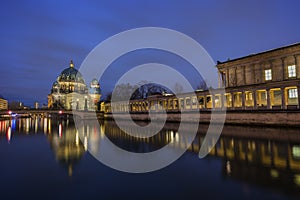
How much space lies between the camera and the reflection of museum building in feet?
111

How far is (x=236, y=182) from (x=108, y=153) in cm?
982

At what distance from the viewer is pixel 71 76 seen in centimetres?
14950

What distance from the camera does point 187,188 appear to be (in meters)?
8.49

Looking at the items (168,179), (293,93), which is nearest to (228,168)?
(168,179)

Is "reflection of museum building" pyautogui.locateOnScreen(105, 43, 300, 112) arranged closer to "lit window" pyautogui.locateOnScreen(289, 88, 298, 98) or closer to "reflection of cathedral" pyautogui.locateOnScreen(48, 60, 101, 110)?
"lit window" pyautogui.locateOnScreen(289, 88, 298, 98)

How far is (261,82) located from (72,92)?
120627 millimetres

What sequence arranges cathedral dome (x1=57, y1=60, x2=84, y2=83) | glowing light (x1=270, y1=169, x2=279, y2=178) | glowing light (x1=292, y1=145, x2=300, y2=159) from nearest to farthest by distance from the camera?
glowing light (x1=270, y1=169, x2=279, y2=178) → glowing light (x1=292, y1=145, x2=300, y2=159) → cathedral dome (x1=57, y1=60, x2=84, y2=83)

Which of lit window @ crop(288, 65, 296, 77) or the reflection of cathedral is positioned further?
the reflection of cathedral

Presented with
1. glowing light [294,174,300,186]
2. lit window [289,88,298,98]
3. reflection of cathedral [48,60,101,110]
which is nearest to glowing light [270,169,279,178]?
glowing light [294,174,300,186]

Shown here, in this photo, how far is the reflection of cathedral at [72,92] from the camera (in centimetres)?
13800

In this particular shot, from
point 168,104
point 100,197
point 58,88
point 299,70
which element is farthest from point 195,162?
point 58,88

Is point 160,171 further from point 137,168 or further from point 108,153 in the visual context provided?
point 108,153

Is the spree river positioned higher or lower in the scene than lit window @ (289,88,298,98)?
lower

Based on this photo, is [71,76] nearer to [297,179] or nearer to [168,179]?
[168,179]
